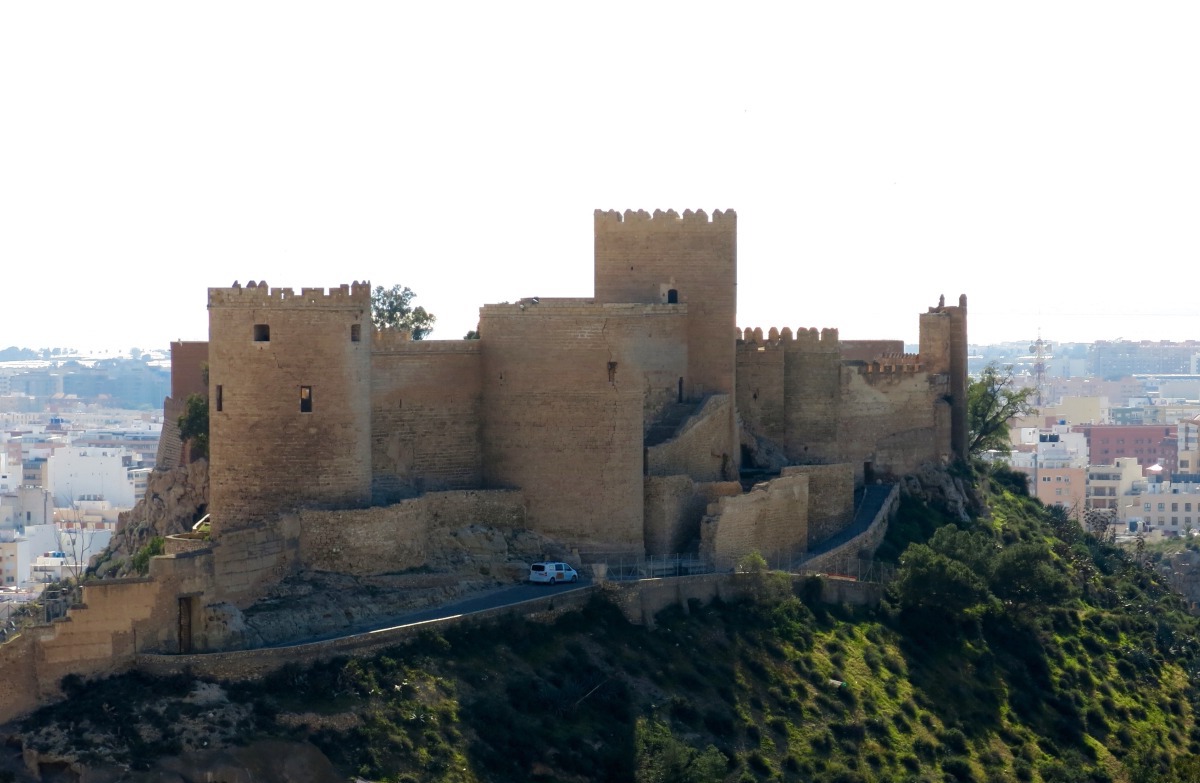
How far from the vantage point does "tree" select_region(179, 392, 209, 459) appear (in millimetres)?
53062

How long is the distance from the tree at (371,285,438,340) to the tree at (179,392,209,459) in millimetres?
9897

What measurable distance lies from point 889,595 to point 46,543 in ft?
291

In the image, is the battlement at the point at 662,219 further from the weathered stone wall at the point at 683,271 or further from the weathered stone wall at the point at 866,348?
the weathered stone wall at the point at 866,348

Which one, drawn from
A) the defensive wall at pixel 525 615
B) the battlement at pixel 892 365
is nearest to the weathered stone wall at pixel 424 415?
the defensive wall at pixel 525 615

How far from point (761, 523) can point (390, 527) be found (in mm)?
11212

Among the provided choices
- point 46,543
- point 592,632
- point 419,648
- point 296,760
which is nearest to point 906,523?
point 592,632

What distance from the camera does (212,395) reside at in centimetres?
4259

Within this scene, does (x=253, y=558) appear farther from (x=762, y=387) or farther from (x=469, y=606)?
(x=762, y=387)

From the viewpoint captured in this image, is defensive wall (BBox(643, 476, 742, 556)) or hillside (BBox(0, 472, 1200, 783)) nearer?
Result: hillside (BBox(0, 472, 1200, 783))

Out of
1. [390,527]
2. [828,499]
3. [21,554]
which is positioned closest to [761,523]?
[828,499]

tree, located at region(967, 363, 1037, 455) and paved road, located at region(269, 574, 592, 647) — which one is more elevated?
tree, located at region(967, 363, 1037, 455)

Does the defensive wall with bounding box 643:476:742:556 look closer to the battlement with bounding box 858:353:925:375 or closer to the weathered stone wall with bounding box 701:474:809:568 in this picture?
the weathered stone wall with bounding box 701:474:809:568

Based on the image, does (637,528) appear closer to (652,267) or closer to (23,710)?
(652,267)

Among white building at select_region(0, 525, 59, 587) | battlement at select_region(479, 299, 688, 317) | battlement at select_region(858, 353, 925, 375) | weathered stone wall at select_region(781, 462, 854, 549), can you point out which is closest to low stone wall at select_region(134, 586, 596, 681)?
battlement at select_region(479, 299, 688, 317)
